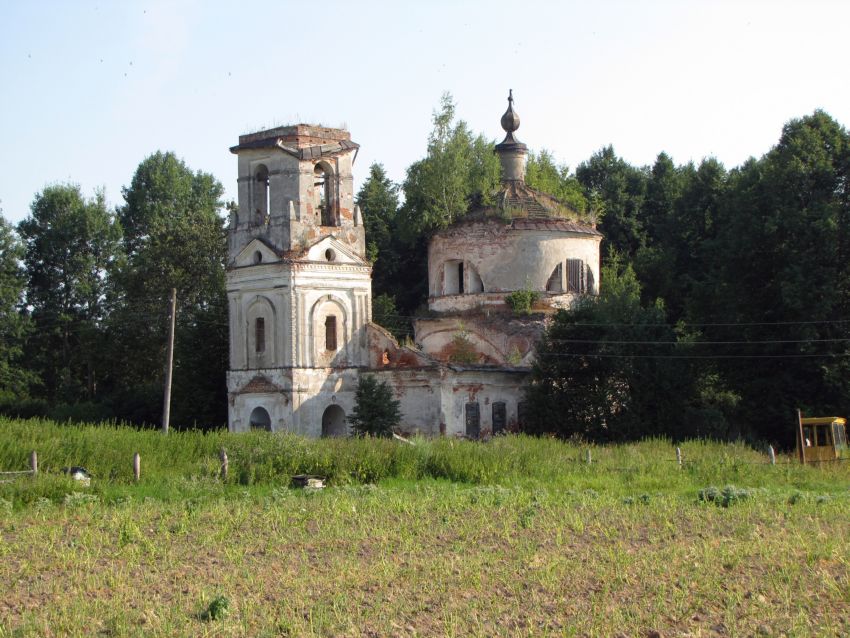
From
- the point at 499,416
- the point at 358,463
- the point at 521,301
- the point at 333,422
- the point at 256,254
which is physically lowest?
the point at 358,463

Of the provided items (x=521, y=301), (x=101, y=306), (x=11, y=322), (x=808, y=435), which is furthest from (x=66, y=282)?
(x=808, y=435)

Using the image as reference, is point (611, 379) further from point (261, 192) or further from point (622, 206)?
point (622, 206)

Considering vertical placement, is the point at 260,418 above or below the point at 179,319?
below

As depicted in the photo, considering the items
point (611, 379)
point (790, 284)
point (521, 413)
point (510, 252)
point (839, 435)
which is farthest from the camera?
point (510, 252)

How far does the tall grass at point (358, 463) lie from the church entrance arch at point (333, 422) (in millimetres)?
7630

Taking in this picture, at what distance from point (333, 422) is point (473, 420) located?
13.5ft

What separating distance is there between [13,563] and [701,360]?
954 inches

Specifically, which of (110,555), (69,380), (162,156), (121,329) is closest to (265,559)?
(110,555)

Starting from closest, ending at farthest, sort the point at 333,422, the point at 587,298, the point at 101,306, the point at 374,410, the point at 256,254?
the point at 374,410
the point at 256,254
the point at 333,422
the point at 587,298
the point at 101,306

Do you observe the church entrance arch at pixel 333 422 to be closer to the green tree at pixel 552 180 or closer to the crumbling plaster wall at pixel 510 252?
the crumbling plaster wall at pixel 510 252

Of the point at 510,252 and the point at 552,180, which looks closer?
the point at 510,252

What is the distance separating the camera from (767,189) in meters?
35.4

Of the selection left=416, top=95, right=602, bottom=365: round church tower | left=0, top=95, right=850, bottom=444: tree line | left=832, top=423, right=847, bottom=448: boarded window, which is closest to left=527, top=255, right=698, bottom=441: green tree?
left=0, top=95, right=850, bottom=444: tree line

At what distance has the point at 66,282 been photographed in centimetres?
5116
